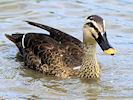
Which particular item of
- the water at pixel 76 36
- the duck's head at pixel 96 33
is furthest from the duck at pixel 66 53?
the water at pixel 76 36

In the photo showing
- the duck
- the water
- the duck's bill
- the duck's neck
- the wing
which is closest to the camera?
the duck's bill

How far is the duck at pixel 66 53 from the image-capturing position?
27.7ft

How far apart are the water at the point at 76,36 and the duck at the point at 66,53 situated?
0.61 ft

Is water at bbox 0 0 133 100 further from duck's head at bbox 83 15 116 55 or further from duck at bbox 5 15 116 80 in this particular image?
duck's head at bbox 83 15 116 55

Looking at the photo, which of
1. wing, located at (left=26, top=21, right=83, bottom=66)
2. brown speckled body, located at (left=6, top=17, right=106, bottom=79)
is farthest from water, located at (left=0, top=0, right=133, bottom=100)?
wing, located at (left=26, top=21, right=83, bottom=66)

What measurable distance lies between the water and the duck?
0.19 meters

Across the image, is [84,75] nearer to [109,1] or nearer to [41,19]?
[41,19]

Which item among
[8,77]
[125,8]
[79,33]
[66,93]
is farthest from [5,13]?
[66,93]

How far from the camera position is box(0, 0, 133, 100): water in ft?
26.7

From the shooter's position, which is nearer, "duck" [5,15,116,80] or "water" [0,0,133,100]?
"water" [0,0,133,100]

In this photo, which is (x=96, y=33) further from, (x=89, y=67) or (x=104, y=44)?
(x=89, y=67)

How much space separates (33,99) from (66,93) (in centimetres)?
68

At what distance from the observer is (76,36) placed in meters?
11.9

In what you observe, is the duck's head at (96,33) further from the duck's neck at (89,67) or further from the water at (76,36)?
the water at (76,36)
